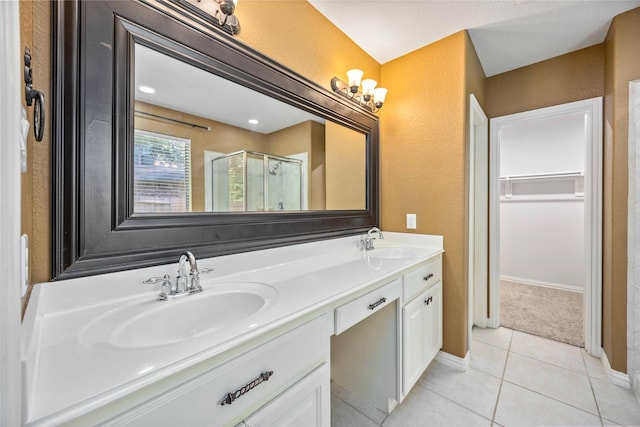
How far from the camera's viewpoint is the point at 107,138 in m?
0.88

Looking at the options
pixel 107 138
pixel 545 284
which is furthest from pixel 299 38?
pixel 545 284

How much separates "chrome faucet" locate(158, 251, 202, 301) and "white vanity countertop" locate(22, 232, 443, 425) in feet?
0.11

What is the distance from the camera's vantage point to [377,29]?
1.86m

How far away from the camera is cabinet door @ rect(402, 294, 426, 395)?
56.0 inches

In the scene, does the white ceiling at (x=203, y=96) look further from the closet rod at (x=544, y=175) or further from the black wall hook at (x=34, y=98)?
the closet rod at (x=544, y=175)

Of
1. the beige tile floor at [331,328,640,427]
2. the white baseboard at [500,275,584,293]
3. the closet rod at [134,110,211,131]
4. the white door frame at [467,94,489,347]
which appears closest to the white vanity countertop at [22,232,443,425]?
the closet rod at [134,110,211,131]

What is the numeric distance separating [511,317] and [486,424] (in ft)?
5.56

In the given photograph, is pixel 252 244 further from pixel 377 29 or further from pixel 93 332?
pixel 377 29

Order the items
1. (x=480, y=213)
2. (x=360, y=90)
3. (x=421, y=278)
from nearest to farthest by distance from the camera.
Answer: (x=421, y=278), (x=360, y=90), (x=480, y=213)

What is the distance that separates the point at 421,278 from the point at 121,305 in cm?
149

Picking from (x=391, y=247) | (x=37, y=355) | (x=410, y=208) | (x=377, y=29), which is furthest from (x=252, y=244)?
(x=377, y=29)

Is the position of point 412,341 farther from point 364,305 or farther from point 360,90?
point 360,90

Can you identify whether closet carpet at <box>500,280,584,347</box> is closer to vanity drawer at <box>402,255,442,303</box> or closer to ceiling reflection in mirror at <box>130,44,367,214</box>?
vanity drawer at <box>402,255,442,303</box>

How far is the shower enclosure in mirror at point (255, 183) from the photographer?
121 centimetres
